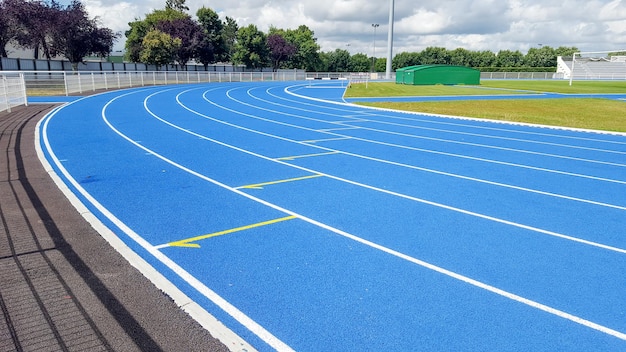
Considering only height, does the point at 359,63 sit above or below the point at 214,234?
above

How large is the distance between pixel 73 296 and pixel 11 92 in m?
22.7

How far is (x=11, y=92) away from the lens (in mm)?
22688

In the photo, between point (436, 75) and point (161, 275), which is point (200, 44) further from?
point (161, 275)

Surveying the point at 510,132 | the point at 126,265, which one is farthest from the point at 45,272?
the point at 510,132

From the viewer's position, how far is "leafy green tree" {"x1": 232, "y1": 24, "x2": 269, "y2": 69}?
7225 cm

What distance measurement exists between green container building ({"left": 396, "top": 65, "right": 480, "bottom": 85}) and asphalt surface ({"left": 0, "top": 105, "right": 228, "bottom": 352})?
52.5 m

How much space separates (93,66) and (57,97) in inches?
1028

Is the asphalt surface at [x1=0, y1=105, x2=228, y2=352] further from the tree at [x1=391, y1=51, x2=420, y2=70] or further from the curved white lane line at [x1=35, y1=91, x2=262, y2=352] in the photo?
the tree at [x1=391, y1=51, x2=420, y2=70]

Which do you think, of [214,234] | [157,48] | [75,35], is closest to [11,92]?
[214,234]

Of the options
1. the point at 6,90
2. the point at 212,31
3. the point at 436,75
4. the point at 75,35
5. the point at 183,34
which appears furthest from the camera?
the point at 212,31

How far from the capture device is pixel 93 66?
177 feet

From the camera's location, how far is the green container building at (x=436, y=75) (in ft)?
182

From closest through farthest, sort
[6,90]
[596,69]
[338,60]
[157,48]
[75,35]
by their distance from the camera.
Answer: [6,90]
[75,35]
[157,48]
[596,69]
[338,60]

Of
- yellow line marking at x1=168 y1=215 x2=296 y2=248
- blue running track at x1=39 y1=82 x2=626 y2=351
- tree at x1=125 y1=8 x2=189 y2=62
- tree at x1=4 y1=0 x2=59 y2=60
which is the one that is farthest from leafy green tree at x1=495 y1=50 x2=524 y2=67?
yellow line marking at x1=168 y1=215 x2=296 y2=248
